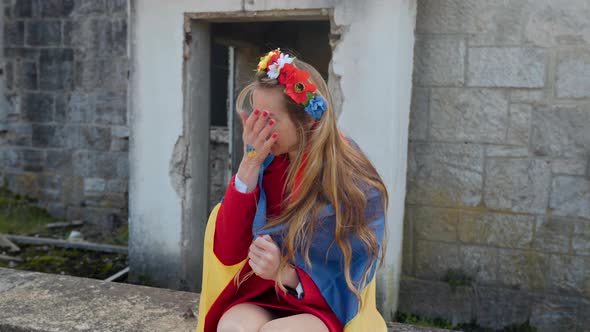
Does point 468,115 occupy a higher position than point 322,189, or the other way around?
point 468,115

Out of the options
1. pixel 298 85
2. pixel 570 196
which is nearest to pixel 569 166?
pixel 570 196

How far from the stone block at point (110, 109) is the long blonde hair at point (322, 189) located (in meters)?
5.01

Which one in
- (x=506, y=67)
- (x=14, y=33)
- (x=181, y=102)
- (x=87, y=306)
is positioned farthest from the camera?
(x=14, y=33)

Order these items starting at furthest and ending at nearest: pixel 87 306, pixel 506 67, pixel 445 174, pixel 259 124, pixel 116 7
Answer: pixel 116 7 < pixel 445 174 < pixel 506 67 < pixel 87 306 < pixel 259 124

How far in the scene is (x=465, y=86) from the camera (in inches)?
148

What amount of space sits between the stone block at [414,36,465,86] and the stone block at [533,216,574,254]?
112 centimetres

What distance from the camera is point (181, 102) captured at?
412cm

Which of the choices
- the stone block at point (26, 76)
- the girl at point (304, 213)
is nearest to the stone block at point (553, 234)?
the girl at point (304, 213)

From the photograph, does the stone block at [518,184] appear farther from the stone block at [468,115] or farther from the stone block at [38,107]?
the stone block at [38,107]

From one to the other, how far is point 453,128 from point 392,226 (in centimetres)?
82

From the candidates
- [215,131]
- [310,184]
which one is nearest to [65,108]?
[215,131]

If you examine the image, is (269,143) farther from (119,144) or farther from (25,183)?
(25,183)

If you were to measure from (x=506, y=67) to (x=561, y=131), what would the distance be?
56cm

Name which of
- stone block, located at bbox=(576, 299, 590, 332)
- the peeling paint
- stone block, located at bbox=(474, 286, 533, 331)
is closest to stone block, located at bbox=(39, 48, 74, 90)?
the peeling paint
